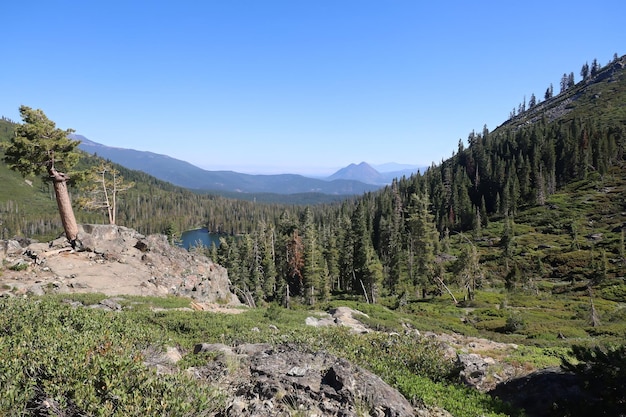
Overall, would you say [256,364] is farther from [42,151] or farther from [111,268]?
[42,151]

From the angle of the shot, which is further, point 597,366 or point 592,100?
point 592,100

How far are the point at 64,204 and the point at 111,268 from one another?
6.57 m

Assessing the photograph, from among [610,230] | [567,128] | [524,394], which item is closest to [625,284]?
[610,230]

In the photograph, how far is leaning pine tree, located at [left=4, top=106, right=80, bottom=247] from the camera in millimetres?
22922

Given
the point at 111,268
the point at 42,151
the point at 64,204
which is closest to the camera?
the point at 42,151

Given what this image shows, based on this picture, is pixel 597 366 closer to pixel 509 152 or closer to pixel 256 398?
pixel 256 398

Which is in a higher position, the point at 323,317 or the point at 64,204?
the point at 64,204

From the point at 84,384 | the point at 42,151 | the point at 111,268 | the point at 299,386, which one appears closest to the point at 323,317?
the point at 111,268

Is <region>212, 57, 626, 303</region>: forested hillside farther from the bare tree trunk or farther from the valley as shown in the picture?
→ the bare tree trunk

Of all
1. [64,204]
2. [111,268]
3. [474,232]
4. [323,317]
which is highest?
[64,204]

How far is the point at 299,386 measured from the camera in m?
7.60

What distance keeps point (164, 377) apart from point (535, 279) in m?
78.8

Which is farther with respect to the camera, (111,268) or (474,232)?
(474,232)

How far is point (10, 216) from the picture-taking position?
193375 millimetres
